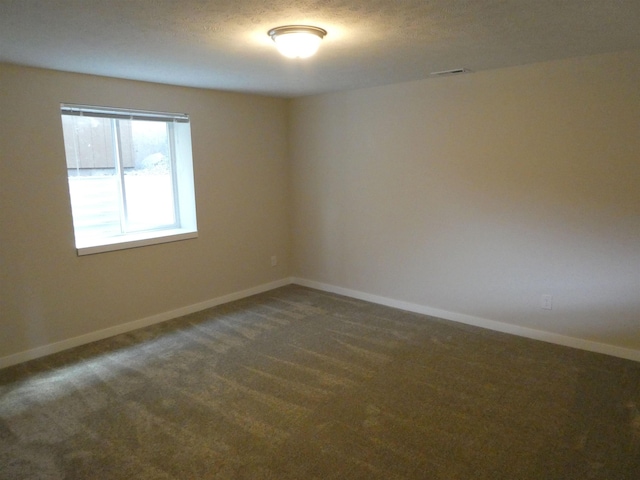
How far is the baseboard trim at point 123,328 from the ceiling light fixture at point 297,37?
2804 millimetres

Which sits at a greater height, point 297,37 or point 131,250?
point 297,37

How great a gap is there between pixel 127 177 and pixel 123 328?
1386mm

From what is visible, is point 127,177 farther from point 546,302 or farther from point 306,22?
point 546,302

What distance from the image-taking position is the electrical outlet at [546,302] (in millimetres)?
3484

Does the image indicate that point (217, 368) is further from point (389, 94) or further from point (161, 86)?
point (389, 94)

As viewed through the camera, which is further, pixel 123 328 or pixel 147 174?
pixel 147 174

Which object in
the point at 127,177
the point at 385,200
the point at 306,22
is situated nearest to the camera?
the point at 306,22

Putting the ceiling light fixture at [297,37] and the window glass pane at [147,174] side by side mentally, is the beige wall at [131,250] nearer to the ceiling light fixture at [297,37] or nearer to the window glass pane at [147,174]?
the window glass pane at [147,174]

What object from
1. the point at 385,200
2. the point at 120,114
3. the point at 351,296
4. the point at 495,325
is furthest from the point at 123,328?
the point at 495,325

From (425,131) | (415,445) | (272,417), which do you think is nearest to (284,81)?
(425,131)

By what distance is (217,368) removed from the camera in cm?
316

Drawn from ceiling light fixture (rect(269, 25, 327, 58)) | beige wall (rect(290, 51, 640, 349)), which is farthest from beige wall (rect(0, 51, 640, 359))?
ceiling light fixture (rect(269, 25, 327, 58))

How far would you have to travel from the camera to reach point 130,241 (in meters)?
3.82

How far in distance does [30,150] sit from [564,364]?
14.0 feet
